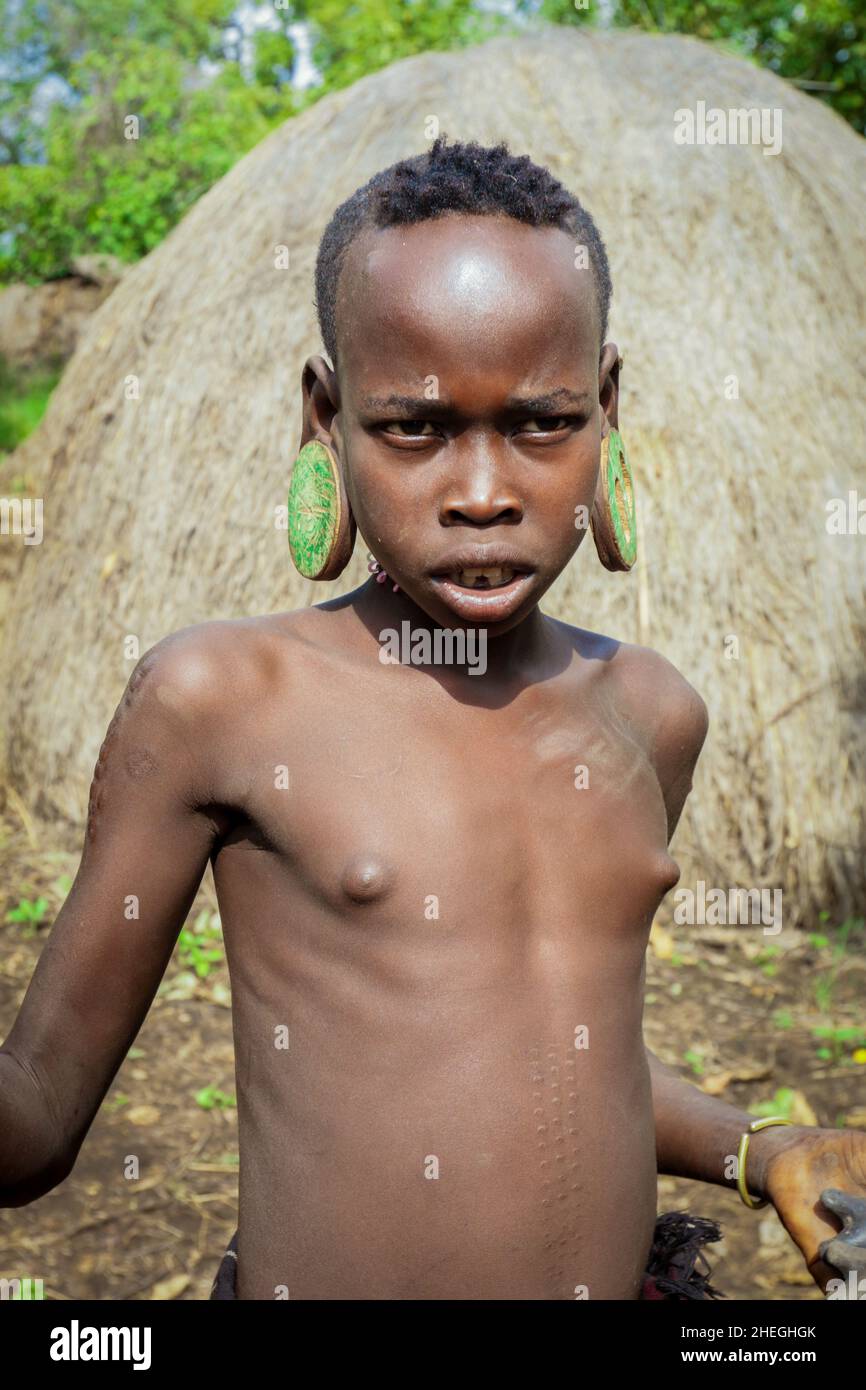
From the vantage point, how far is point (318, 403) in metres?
1.76

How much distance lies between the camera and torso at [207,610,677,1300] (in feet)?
5.27

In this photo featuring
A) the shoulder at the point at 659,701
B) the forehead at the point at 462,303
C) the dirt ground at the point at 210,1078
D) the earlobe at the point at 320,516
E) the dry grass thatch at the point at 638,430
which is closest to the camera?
the forehead at the point at 462,303

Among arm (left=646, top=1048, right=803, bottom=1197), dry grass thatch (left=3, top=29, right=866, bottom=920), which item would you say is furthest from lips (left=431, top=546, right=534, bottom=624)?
dry grass thatch (left=3, top=29, right=866, bottom=920)

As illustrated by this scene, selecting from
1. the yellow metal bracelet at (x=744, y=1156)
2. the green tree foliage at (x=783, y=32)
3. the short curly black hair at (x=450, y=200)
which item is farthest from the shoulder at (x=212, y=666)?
the green tree foliage at (x=783, y=32)

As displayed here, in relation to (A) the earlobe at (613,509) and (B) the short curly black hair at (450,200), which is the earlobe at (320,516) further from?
(A) the earlobe at (613,509)

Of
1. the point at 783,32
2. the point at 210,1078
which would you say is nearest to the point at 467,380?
the point at 210,1078

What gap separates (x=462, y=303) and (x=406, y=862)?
64 cm

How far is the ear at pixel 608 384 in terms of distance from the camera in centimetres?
181

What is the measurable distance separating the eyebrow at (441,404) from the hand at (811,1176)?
1.03m

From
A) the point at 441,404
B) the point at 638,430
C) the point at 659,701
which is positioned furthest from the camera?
the point at 638,430

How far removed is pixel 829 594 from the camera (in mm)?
5688

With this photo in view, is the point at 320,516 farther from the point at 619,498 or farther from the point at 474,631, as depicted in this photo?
the point at 619,498

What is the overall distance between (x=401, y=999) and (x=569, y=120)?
17.5 ft
